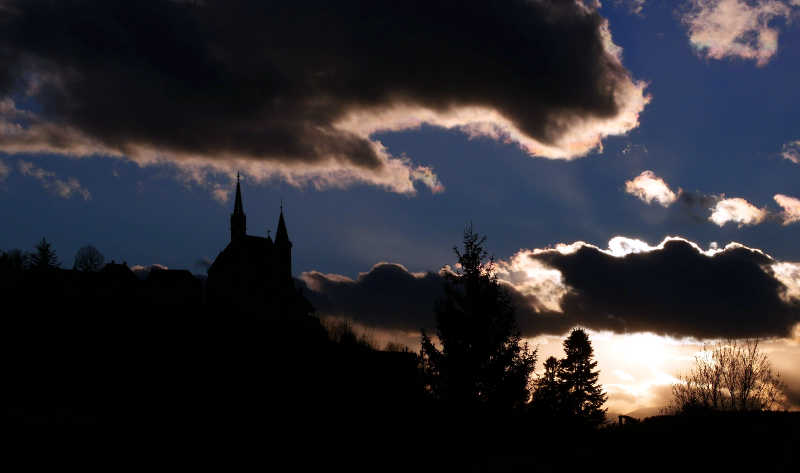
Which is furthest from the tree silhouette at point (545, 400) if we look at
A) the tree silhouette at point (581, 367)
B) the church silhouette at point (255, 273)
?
the church silhouette at point (255, 273)

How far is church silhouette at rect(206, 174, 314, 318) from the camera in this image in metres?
93.3

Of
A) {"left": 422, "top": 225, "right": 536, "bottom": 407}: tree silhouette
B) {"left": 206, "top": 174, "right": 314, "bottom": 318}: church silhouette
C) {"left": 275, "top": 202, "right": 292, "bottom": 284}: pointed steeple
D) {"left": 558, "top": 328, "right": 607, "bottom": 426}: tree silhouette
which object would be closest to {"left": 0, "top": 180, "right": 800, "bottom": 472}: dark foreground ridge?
{"left": 422, "top": 225, "right": 536, "bottom": 407}: tree silhouette

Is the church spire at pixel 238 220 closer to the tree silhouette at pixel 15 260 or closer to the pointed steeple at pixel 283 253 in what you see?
the pointed steeple at pixel 283 253

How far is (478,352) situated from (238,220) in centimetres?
8107

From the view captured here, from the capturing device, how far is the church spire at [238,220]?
→ 317 feet

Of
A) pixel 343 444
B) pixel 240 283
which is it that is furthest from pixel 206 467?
pixel 240 283

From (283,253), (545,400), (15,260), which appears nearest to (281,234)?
(283,253)

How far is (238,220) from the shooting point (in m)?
97.7

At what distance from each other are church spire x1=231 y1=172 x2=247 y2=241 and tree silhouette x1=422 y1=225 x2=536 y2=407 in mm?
77505

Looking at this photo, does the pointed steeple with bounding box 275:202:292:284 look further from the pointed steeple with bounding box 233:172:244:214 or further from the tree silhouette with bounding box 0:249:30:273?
the tree silhouette with bounding box 0:249:30:273

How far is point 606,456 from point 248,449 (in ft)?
34.9

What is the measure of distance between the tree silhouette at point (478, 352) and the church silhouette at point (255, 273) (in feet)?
234

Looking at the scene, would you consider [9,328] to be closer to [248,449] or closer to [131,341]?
[131,341]

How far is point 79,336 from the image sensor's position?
30.6 meters
